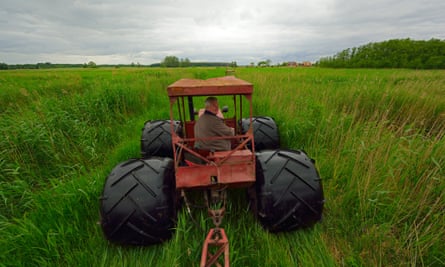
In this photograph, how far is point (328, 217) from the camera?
2098 millimetres

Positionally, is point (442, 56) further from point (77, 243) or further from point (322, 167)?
point (77, 243)

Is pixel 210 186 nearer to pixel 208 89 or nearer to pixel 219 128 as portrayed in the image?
pixel 219 128

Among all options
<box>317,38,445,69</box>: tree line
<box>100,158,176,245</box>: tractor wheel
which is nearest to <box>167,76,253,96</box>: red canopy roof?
<box>100,158,176,245</box>: tractor wheel

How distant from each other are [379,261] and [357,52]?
29.0 meters

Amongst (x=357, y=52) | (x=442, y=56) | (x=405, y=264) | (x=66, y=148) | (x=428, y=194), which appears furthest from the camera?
(x=357, y=52)

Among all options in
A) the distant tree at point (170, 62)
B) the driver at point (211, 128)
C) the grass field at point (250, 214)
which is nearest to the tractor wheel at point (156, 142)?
the grass field at point (250, 214)

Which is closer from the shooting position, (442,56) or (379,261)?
(379,261)

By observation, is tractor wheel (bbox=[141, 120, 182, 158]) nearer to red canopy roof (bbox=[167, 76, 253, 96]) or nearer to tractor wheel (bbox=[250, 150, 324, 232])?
red canopy roof (bbox=[167, 76, 253, 96])

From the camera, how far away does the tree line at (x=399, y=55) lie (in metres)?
17.6

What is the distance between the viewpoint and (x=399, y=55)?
66.0 feet

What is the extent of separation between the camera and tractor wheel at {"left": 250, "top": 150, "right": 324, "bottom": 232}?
1.70m

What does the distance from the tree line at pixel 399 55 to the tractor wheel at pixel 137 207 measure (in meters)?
23.9

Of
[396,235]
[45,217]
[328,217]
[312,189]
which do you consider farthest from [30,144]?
[396,235]

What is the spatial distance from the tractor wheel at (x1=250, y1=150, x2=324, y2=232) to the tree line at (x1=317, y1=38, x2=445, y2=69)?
2298cm
